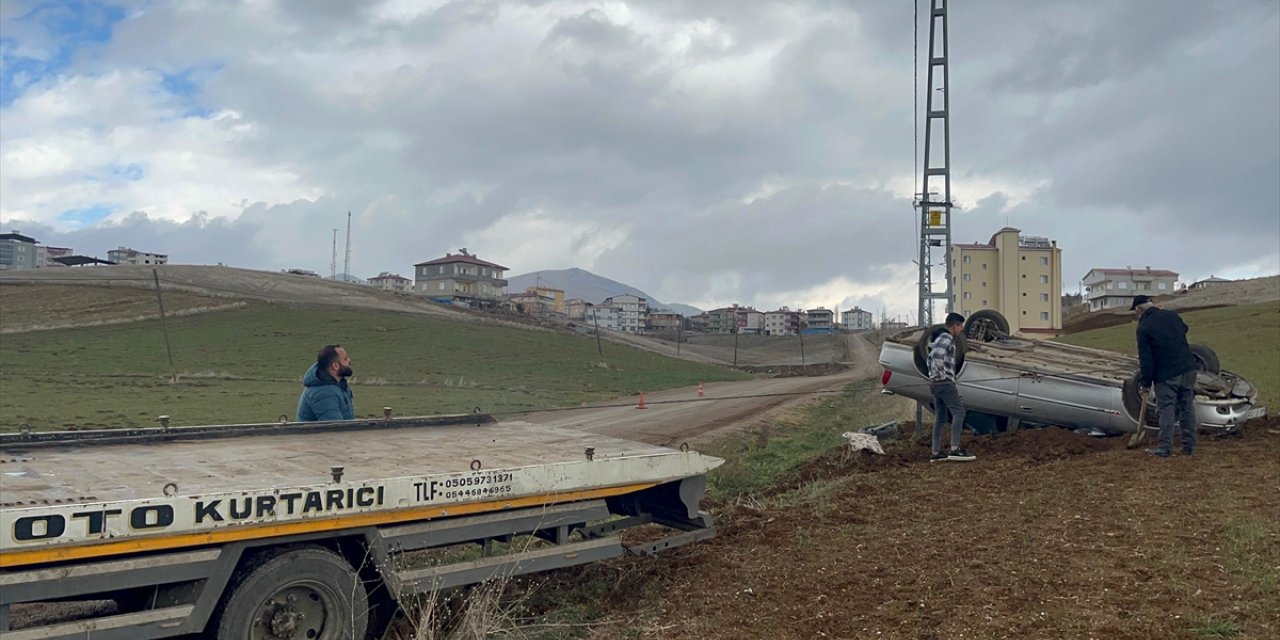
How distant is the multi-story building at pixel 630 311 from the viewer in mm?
173250

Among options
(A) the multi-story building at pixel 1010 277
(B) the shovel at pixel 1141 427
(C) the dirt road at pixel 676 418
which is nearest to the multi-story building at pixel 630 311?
(A) the multi-story building at pixel 1010 277

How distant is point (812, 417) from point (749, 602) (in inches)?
650

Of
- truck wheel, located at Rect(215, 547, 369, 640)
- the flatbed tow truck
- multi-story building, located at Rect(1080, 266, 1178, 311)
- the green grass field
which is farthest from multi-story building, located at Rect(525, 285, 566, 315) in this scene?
truck wheel, located at Rect(215, 547, 369, 640)

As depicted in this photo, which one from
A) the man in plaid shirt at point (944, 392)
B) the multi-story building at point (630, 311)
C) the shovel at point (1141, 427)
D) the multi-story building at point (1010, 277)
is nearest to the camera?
the shovel at point (1141, 427)

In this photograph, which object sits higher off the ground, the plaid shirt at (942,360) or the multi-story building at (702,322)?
the multi-story building at (702,322)

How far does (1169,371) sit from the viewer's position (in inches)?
365

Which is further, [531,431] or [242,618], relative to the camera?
[531,431]

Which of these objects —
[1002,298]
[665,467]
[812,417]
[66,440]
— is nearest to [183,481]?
[66,440]

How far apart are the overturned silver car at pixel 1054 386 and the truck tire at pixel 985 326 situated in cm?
58

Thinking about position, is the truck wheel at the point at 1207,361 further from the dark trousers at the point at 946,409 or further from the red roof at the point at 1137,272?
the red roof at the point at 1137,272

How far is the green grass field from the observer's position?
75.1ft

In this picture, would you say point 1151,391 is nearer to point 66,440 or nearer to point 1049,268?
point 66,440

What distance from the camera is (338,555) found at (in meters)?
4.39

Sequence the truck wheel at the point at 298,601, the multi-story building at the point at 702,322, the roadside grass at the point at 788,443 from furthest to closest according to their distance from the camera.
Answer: the multi-story building at the point at 702,322 → the roadside grass at the point at 788,443 → the truck wheel at the point at 298,601
